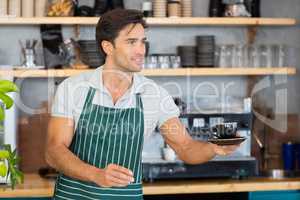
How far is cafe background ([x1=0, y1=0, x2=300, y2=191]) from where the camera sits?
3.86 m

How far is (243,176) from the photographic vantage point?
350 cm

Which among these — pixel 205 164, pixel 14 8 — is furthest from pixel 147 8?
pixel 205 164

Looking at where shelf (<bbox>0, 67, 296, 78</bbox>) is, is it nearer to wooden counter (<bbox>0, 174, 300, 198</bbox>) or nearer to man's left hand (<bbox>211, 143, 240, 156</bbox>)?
wooden counter (<bbox>0, 174, 300, 198</bbox>)

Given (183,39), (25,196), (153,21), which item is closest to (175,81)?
(183,39)

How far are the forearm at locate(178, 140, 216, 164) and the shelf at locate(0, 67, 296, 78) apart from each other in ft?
4.20

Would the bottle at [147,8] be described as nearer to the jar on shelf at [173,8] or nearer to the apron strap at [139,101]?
the jar on shelf at [173,8]

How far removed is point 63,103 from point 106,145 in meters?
0.27

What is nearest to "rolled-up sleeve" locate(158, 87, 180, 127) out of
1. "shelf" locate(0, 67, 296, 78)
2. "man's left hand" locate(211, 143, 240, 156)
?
"man's left hand" locate(211, 143, 240, 156)

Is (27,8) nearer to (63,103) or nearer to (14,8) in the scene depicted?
(14,8)

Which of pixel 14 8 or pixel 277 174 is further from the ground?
pixel 14 8

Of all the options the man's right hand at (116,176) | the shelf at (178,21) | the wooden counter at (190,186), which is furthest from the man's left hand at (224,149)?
the shelf at (178,21)

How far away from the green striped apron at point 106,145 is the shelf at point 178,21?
4.23ft

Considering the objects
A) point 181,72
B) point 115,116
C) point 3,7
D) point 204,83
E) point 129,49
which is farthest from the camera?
point 204,83

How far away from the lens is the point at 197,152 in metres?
2.32
